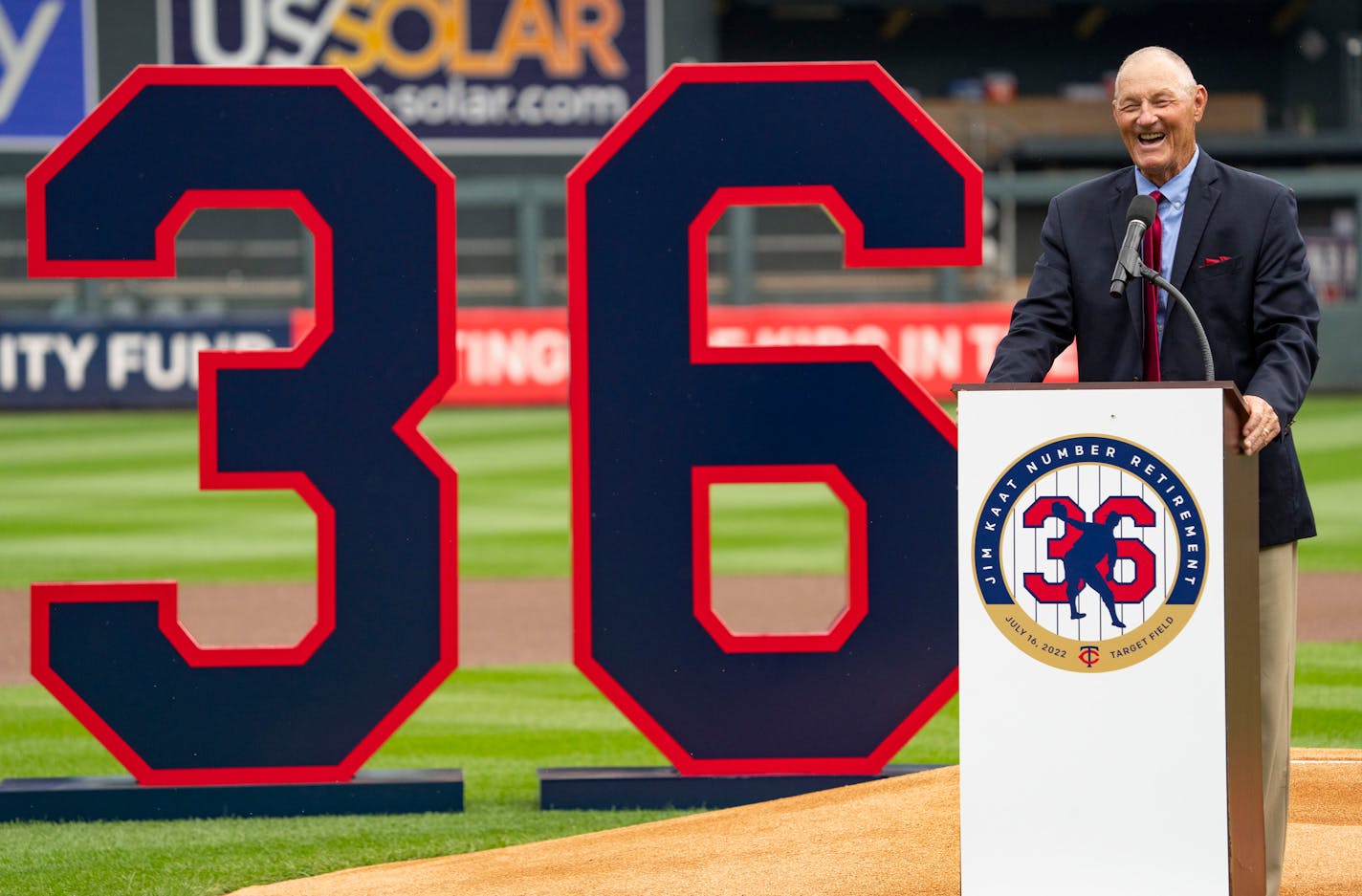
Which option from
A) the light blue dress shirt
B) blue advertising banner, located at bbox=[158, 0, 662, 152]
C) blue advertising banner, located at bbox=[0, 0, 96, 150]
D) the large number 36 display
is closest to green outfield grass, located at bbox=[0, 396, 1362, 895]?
the large number 36 display

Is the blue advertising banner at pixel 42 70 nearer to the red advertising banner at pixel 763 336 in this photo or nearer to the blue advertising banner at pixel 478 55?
the blue advertising banner at pixel 478 55

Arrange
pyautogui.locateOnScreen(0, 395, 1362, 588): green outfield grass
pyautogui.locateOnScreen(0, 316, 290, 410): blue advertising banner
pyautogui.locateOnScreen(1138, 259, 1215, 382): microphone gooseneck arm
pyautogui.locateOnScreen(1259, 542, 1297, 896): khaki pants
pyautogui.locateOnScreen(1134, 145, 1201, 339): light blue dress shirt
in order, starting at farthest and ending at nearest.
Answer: pyautogui.locateOnScreen(0, 316, 290, 410): blue advertising banner < pyautogui.locateOnScreen(0, 395, 1362, 588): green outfield grass < pyautogui.locateOnScreen(1134, 145, 1201, 339): light blue dress shirt < pyautogui.locateOnScreen(1259, 542, 1297, 896): khaki pants < pyautogui.locateOnScreen(1138, 259, 1215, 382): microphone gooseneck arm

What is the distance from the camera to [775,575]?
11.5 m

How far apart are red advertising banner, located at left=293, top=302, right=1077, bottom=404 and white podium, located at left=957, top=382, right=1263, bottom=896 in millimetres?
19161

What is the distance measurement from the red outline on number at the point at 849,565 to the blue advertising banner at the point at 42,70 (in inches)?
1057

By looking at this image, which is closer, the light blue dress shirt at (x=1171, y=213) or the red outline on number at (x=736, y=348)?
the light blue dress shirt at (x=1171, y=213)

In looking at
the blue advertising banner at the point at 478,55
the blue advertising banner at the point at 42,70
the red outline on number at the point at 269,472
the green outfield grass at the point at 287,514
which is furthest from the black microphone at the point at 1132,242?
the blue advertising banner at the point at 42,70

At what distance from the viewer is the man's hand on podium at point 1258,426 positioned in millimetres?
3752

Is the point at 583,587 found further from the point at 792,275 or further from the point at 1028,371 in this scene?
the point at 792,275

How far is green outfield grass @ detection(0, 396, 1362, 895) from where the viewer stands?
528cm

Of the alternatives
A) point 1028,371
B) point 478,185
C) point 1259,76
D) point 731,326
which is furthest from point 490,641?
point 1259,76

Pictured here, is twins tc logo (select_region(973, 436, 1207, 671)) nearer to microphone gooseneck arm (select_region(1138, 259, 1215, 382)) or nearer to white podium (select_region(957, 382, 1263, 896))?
white podium (select_region(957, 382, 1263, 896))

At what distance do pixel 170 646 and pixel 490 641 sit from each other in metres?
3.75

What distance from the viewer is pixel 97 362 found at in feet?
77.9
